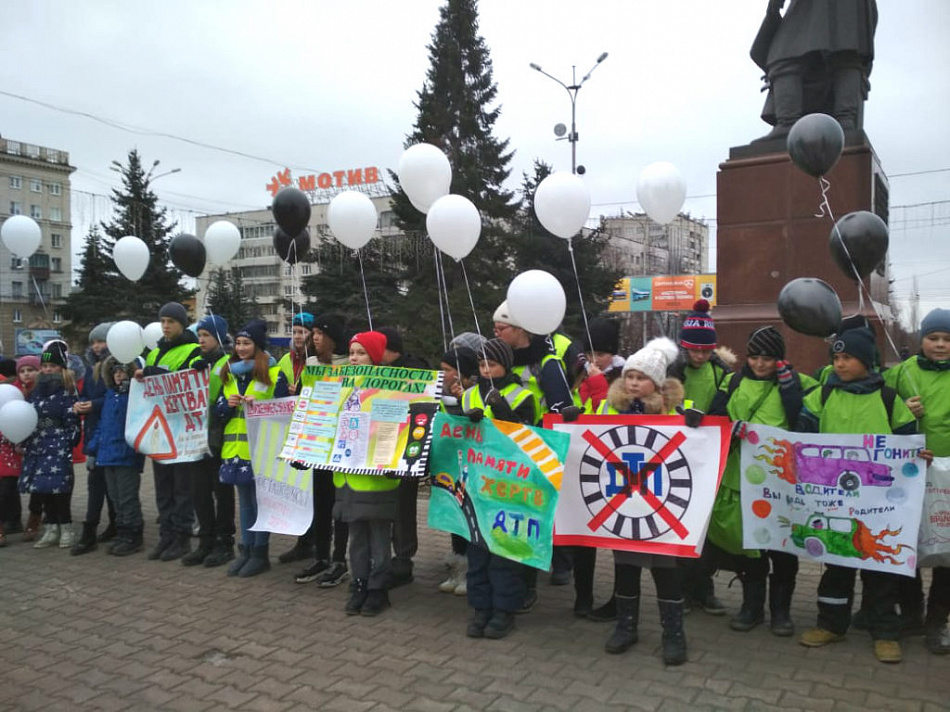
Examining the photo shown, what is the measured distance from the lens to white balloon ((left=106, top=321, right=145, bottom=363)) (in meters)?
6.70

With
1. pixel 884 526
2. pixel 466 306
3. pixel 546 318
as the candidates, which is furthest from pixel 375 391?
pixel 466 306

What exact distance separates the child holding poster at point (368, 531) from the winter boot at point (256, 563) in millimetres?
1248

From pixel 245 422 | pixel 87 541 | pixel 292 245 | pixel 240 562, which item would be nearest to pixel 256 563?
pixel 240 562

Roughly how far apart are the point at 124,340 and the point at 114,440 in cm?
96

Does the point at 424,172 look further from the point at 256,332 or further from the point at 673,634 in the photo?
the point at 673,634

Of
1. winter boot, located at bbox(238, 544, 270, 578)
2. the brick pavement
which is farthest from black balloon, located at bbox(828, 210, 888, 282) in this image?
winter boot, located at bbox(238, 544, 270, 578)

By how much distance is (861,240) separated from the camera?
4.89m

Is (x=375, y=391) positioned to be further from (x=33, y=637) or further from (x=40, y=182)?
(x=40, y=182)

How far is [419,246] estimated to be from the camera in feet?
74.9

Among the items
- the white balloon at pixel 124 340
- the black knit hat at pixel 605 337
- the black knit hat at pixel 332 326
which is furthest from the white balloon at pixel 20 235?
the black knit hat at pixel 605 337

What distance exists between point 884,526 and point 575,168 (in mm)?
19696

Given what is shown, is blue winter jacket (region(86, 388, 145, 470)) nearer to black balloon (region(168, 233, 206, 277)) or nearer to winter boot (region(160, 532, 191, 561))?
winter boot (region(160, 532, 191, 561))

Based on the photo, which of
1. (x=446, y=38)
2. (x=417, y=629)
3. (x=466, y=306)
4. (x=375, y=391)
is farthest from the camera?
(x=446, y=38)

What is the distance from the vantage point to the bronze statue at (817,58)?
29.5 feet
